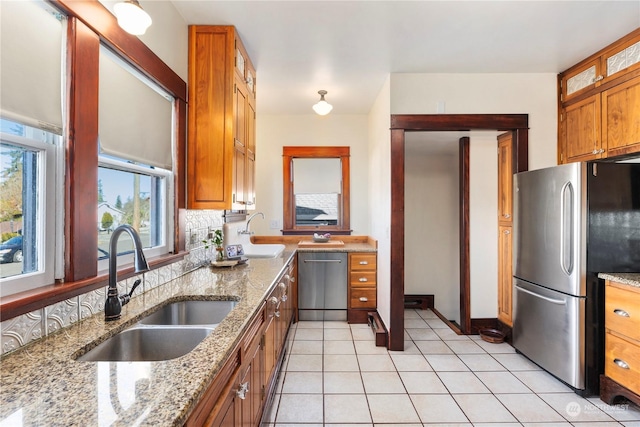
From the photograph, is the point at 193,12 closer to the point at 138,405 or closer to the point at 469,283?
the point at 138,405

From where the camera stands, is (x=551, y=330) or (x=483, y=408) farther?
(x=551, y=330)

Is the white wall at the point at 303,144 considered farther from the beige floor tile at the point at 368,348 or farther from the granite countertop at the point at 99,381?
the granite countertop at the point at 99,381

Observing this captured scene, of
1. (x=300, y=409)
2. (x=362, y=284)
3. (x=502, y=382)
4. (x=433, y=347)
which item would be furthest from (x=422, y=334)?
(x=300, y=409)

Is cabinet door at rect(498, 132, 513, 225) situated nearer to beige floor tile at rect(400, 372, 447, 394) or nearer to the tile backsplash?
beige floor tile at rect(400, 372, 447, 394)

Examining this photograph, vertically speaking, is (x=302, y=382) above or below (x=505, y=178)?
below

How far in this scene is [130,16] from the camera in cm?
136

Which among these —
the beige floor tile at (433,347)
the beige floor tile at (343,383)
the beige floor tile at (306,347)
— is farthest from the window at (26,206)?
the beige floor tile at (433,347)

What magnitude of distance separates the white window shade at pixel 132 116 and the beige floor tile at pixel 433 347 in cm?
275

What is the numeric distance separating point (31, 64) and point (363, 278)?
339 cm

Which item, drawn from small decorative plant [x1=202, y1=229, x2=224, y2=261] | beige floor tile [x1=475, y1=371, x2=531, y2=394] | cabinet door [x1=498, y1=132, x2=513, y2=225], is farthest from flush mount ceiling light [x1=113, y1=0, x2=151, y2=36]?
cabinet door [x1=498, y1=132, x2=513, y2=225]

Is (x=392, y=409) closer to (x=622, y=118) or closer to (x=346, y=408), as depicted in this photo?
(x=346, y=408)

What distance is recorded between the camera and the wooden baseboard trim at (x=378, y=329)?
316 centimetres

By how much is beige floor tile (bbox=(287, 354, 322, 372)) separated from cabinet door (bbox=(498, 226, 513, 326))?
81.5 inches

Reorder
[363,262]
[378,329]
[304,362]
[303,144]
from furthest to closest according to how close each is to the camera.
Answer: [303,144], [363,262], [378,329], [304,362]
